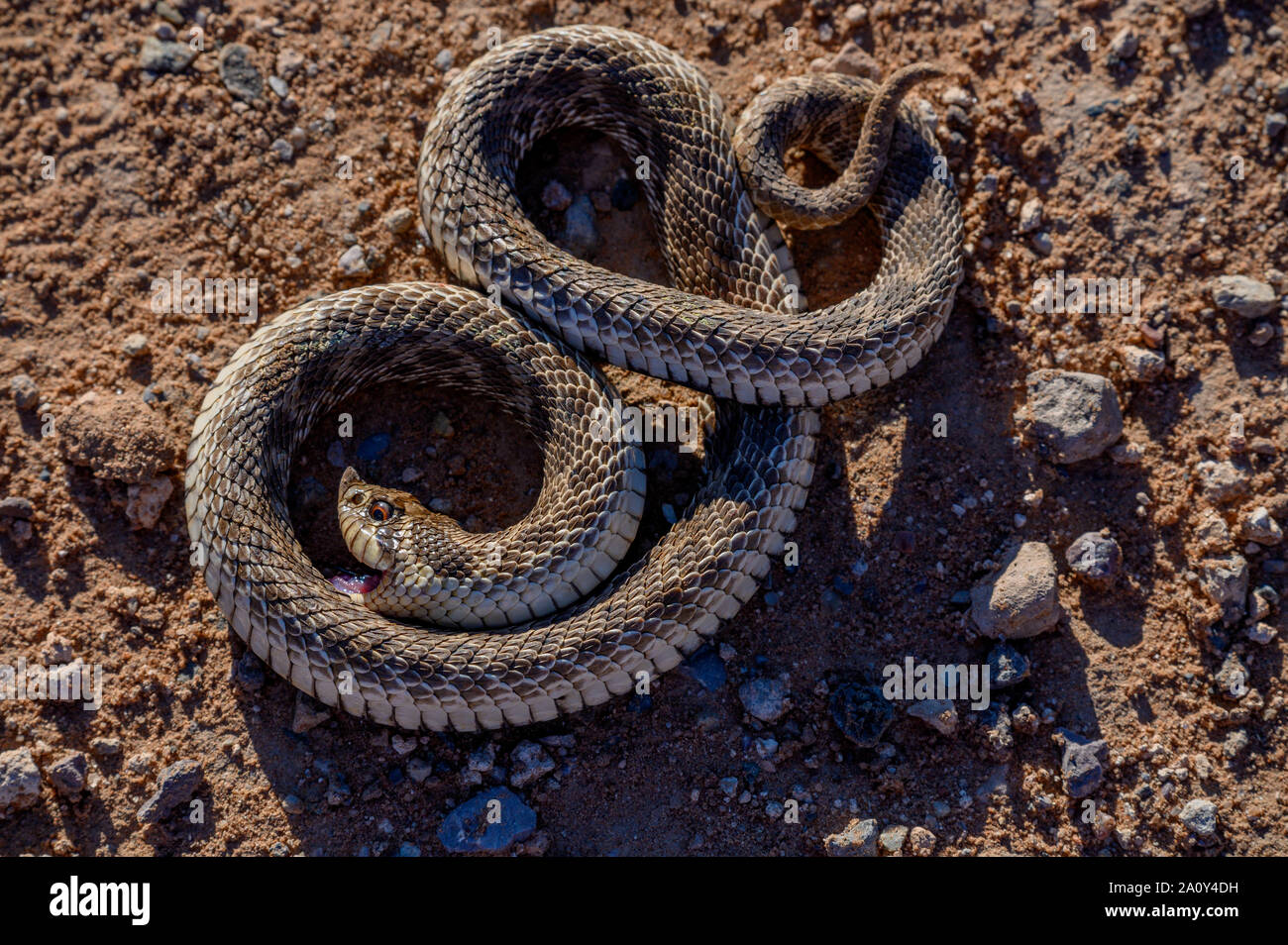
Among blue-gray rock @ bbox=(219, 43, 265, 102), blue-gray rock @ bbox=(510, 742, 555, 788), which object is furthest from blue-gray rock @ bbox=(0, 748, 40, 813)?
blue-gray rock @ bbox=(219, 43, 265, 102)

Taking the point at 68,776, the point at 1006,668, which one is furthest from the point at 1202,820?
the point at 68,776

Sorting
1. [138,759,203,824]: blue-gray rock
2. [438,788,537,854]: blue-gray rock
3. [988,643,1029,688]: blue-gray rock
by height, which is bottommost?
[438,788,537,854]: blue-gray rock

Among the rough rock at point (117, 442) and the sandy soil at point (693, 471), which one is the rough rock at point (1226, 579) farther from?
the rough rock at point (117, 442)

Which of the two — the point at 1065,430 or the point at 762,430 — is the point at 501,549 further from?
the point at 1065,430

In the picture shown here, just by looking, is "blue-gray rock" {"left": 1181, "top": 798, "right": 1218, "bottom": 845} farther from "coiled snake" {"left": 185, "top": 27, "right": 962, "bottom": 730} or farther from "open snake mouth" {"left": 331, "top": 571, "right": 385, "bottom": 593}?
"open snake mouth" {"left": 331, "top": 571, "right": 385, "bottom": 593}

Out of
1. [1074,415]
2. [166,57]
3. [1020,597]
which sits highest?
[166,57]

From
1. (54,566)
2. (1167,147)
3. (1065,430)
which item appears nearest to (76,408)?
(54,566)

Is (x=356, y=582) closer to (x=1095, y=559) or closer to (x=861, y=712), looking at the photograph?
(x=861, y=712)
